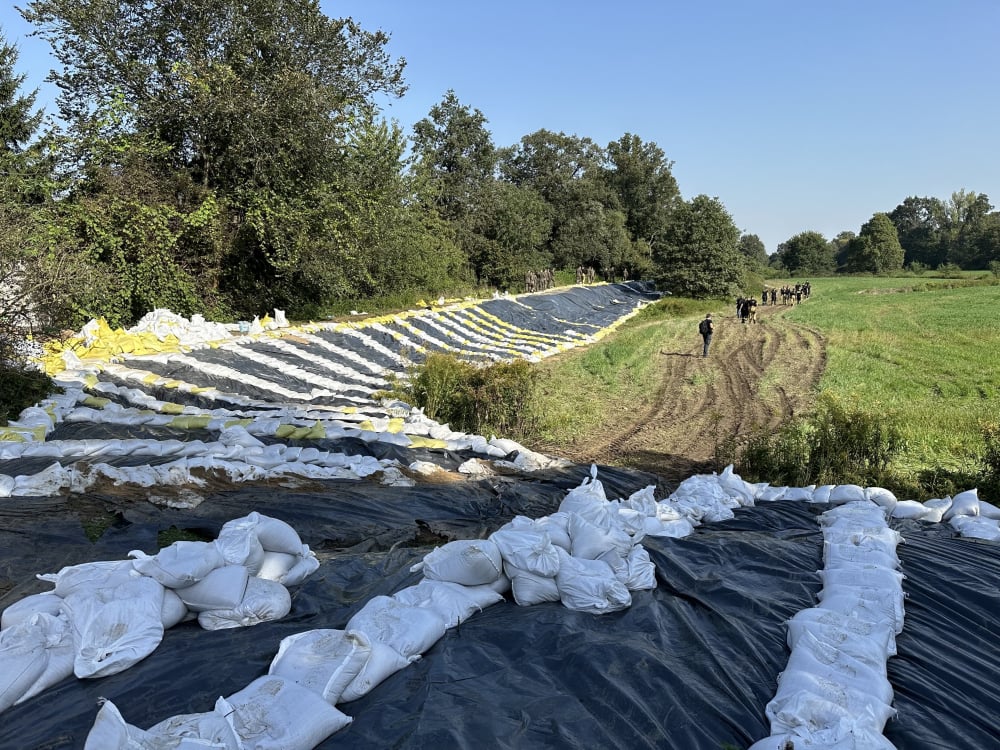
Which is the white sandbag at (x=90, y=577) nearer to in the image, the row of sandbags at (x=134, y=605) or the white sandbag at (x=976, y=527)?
the row of sandbags at (x=134, y=605)

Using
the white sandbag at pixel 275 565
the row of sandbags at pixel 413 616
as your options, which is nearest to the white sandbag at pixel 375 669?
the row of sandbags at pixel 413 616

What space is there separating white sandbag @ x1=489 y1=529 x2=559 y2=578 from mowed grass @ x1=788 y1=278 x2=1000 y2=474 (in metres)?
5.05

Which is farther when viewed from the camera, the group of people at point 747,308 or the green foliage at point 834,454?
the group of people at point 747,308

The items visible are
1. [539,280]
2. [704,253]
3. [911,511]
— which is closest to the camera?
[911,511]

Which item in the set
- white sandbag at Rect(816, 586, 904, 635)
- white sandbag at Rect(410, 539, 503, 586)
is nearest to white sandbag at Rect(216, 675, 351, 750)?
white sandbag at Rect(410, 539, 503, 586)

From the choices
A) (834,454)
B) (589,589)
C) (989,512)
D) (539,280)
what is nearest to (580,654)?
(589,589)

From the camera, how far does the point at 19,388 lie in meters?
7.35

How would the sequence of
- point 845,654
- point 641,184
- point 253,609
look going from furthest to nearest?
1. point 641,184
2. point 253,609
3. point 845,654

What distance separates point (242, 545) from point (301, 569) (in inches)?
15.8

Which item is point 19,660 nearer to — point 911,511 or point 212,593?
point 212,593

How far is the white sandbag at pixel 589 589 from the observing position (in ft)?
9.84

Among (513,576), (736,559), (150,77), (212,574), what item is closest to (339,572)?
(212,574)

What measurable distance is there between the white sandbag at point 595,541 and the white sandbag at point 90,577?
7.02 feet

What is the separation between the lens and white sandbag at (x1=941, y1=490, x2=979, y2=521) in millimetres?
4688
